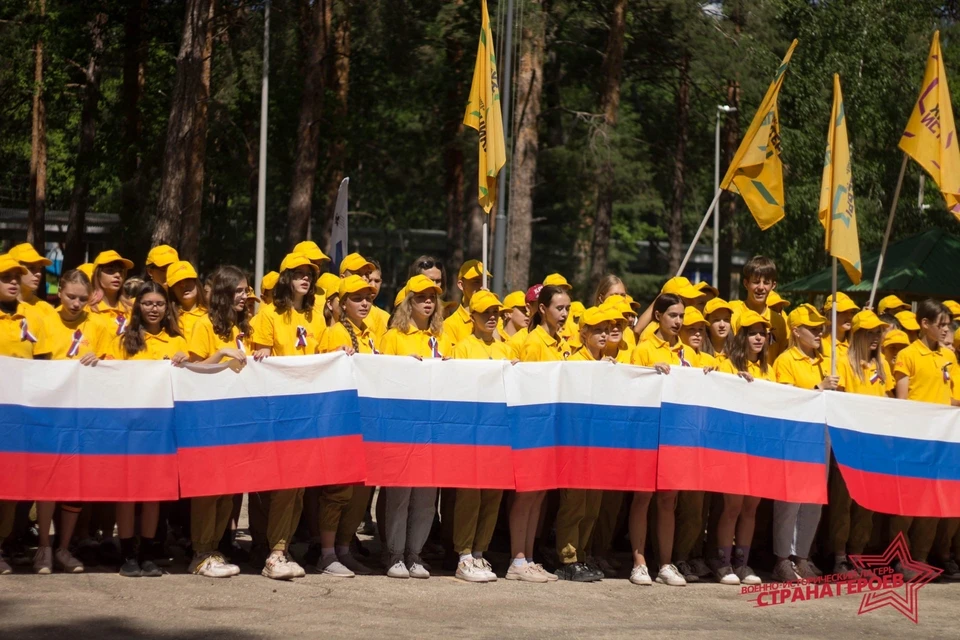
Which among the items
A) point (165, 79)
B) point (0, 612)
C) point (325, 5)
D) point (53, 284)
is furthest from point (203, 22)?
point (53, 284)

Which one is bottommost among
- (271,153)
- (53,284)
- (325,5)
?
(53,284)

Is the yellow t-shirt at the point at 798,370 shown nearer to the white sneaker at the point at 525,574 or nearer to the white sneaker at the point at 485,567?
the white sneaker at the point at 525,574

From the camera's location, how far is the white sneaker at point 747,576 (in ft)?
30.5

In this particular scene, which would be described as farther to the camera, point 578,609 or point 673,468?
point 673,468

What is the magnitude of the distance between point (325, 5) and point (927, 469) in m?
18.8

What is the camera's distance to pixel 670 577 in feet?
30.0

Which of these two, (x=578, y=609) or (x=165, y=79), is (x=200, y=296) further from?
(x=165, y=79)

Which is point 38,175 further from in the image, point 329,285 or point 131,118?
point 329,285

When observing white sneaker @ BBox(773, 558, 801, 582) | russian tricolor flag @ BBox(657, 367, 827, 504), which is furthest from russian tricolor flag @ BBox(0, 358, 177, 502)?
white sneaker @ BBox(773, 558, 801, 582)

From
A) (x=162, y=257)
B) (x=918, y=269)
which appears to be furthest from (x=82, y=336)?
(x=918, y=269)

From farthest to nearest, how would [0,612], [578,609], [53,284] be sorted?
[53,284], [578,609], [0,612]

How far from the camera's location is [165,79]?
30.1 metres

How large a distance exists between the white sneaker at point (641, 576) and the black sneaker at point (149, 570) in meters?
3.18

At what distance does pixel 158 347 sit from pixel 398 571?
2.18 meters
